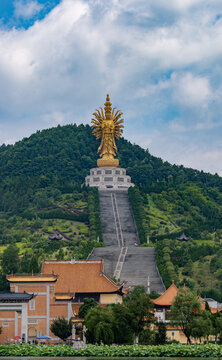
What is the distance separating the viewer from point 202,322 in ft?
133

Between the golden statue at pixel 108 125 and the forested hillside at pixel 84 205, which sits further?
the golden statue at pixel 108 125

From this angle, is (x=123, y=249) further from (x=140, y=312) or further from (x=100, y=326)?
(x=100, y=326)

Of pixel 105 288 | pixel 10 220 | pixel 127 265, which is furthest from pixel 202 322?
pixel 10 220

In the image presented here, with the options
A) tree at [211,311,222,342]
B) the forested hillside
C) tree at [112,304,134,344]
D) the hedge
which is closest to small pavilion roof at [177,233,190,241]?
the forested hillside

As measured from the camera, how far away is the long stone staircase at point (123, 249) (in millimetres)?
66125

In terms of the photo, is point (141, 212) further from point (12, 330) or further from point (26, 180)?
point (12, 330)

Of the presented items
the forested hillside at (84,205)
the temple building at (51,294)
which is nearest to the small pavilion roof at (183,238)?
the forested hillside at (84,205)

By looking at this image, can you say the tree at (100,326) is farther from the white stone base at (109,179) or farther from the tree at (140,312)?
the white stone base at (109,179)

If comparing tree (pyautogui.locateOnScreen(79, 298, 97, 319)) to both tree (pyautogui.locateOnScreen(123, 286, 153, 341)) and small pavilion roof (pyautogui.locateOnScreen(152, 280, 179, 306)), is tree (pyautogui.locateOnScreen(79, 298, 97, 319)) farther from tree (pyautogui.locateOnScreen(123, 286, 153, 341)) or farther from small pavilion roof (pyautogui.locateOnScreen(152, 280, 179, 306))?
tree (pyautogui.locateOnScreen(123, 286, 153, 341))

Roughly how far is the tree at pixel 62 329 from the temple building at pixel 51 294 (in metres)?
1.73

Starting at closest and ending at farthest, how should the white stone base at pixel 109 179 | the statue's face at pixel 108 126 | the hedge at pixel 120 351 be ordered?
the hedge at pixel 120 351, the statue's face at pixel 108 126, the white stone base at pixel 109 179

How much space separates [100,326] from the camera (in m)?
39.3

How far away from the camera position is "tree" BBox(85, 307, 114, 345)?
3925 cm

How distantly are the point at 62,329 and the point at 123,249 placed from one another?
31.2 m
